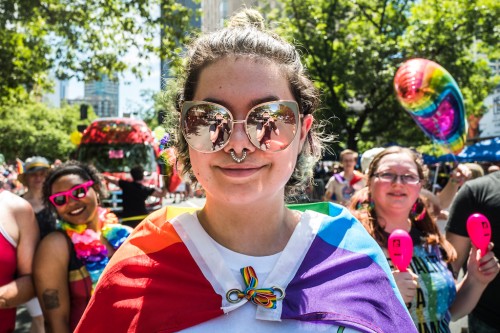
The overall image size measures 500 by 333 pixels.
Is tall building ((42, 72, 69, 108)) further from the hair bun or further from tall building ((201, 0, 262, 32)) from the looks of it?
the hair bun

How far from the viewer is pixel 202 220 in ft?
5.11

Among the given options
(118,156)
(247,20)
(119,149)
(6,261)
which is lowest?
(118,156)

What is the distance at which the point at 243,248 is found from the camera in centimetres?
148

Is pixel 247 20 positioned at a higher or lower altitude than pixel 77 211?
higher

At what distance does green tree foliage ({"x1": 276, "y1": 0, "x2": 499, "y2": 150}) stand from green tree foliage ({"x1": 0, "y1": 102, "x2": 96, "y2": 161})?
3254 cm

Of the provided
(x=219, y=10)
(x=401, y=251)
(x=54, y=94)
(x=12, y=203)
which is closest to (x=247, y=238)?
(x=401, y=251)

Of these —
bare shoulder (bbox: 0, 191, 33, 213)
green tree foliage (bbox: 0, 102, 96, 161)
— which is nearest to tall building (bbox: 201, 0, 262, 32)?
bare shoulder (bbox: 0, 191, 33, 213)

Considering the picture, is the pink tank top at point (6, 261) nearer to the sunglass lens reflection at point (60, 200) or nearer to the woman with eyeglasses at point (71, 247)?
the woman with eyeglasses at point (71, 247)

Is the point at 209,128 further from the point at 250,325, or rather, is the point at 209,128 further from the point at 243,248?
the point at 250,325

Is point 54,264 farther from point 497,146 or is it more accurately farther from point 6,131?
point 6,131

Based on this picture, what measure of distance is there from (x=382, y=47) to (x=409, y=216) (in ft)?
40.0

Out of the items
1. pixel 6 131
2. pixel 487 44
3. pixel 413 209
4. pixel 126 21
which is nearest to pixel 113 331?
pixel 413 209

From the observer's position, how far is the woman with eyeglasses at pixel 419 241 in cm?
235

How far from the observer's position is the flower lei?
104 inches
